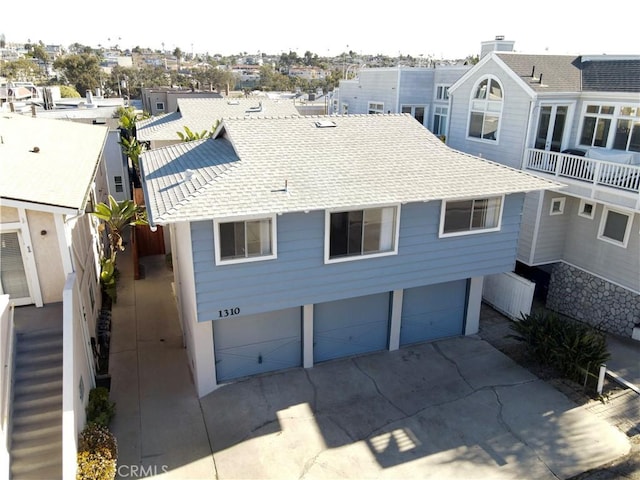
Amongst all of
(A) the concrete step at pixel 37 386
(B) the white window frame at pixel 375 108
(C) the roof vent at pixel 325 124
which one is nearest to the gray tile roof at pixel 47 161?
(A) the concrete step at pixel 37 386

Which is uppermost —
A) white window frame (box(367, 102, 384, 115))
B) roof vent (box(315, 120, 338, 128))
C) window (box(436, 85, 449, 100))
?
window (box(436, 85, 449, 100))

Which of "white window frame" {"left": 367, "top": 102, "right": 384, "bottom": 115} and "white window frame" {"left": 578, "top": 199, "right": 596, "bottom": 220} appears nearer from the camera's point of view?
"white window frame" {"left": 578, "top": 199, "right": 596, "bottom": 220}

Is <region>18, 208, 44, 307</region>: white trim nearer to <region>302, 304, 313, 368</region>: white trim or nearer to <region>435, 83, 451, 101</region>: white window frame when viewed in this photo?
<region>302, 304, 313, 368</region>: white trim

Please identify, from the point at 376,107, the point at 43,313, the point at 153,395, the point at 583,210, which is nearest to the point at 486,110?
the point at 583,210

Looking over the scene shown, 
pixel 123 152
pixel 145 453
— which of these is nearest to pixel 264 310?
pixel 145 453

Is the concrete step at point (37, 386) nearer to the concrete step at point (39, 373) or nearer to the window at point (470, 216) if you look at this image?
the concrete step at point (39, 373)

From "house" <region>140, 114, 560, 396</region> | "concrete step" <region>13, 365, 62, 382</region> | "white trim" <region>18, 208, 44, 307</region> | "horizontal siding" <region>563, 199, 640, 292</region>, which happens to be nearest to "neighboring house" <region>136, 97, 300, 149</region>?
"house" <region>140, 114, 560, 396</region>
